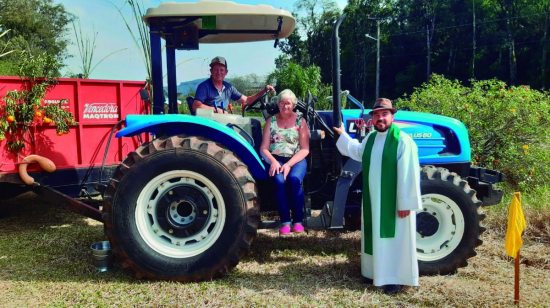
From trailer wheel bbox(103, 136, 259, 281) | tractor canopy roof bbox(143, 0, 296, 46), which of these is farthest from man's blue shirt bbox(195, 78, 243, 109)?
trailer wheel bbox(103, 136, 259, 281)

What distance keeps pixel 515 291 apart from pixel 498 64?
39693mm

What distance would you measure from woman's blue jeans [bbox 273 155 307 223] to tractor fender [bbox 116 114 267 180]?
0.21 metres

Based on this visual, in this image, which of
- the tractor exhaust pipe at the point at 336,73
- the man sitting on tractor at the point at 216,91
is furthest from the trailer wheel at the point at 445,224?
the man sitting on tractor at the point at 216,91

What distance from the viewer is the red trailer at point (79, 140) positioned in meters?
5.19

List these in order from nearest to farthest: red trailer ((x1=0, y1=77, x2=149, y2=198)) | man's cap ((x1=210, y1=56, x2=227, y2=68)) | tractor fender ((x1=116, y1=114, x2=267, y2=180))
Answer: tractor fender ((x1=116, y1=114, x2=267, y2=180)) → man's cap ((x1=210, y1=56, x2=227, y2=68)) → red trailer ((x1=0, y1=77, x2=149, y2=198))

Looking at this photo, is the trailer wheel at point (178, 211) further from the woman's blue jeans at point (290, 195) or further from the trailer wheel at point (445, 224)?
the trailer wheel at point (445, 224)

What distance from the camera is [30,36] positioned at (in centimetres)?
3134

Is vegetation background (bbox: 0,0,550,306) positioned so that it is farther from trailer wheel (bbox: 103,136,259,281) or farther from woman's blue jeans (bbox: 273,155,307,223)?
woman's blue jeans (bbox: 273,155,307,223)

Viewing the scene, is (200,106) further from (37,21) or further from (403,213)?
(37,21)

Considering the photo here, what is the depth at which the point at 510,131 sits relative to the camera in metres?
6.93

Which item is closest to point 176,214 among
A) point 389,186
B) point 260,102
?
point 260,102

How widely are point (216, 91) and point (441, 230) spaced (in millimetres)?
2593

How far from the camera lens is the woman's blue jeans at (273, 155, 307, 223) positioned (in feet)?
13.0

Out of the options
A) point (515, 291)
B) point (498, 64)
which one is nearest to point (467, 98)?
point (515, 291)
